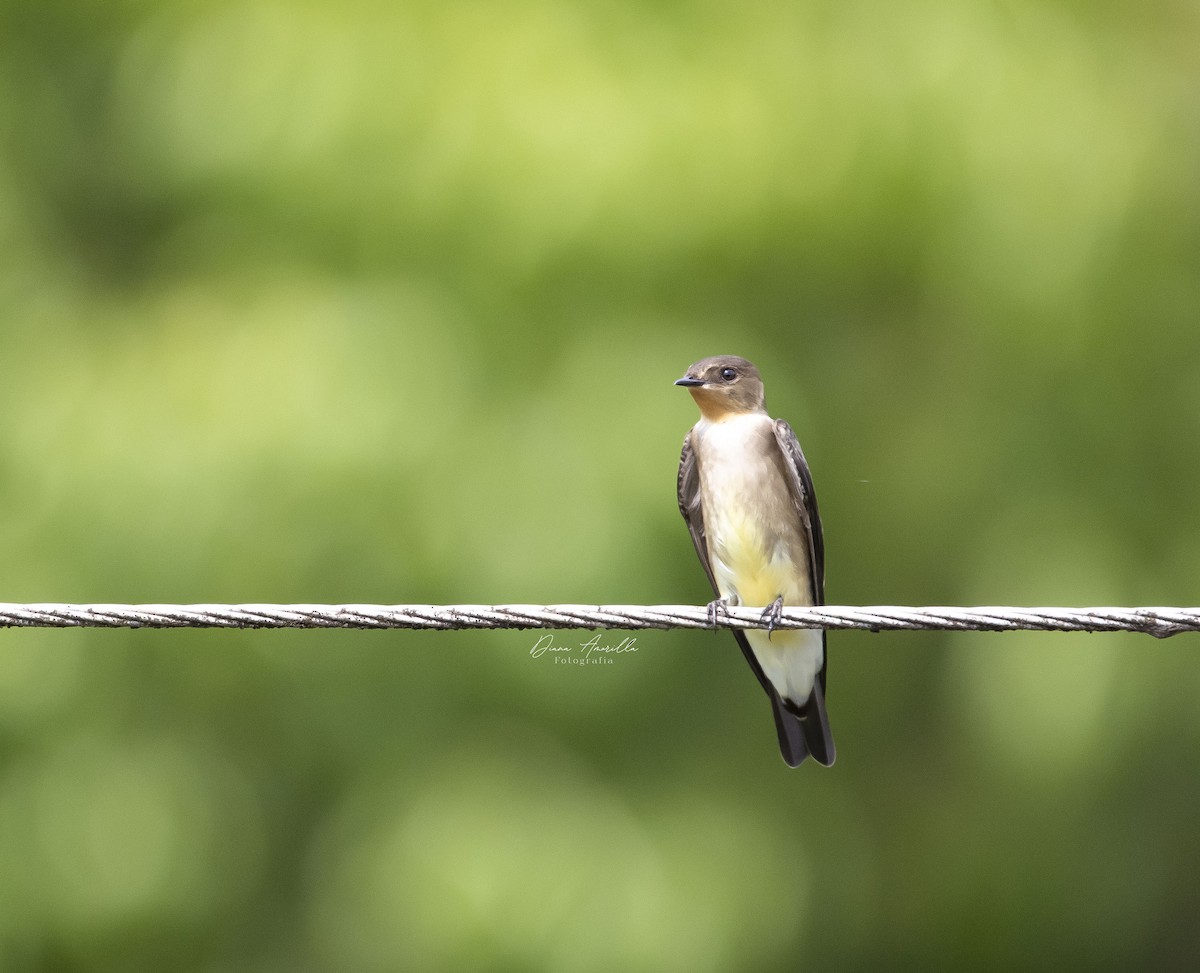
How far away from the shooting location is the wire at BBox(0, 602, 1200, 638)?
3125 millimetres

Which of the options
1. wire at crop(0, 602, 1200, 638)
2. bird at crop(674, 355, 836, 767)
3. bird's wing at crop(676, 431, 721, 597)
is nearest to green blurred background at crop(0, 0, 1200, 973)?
bird's wing at crop(676, 431, 721, 597)

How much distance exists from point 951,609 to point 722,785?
4.76m

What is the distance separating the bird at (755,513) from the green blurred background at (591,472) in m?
0.63

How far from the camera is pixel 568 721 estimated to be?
23.3ft

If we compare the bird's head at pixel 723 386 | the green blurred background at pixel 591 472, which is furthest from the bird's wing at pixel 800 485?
the green blurred background at pixel 591 472

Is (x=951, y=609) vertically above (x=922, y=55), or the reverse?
(x=922, y=55)

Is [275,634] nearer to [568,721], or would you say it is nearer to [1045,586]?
[568,721]

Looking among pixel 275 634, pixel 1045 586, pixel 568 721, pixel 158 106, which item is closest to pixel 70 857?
pixel 275 634

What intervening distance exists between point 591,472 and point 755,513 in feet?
3.44

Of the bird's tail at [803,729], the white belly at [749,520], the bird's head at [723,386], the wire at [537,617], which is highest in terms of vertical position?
the bird's head at [723,386]

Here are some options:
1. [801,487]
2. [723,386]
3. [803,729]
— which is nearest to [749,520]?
[801,487]

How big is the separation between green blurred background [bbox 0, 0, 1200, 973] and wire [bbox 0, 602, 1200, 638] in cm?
326

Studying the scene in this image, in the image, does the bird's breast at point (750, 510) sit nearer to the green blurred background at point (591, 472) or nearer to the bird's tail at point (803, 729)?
the bird's tail at point (803, 729)

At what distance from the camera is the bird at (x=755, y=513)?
599 cm
